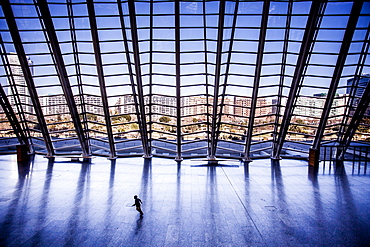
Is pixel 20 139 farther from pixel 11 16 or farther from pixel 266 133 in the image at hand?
pixel 266 133

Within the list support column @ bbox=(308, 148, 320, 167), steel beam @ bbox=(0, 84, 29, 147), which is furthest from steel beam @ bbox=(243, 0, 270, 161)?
steel beam @ bbox=(0, 84, 29, 147)

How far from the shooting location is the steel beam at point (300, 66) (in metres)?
13.2

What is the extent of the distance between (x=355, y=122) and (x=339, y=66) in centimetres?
557

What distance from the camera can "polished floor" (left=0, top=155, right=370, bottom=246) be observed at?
7383mm

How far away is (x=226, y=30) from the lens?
14281mm

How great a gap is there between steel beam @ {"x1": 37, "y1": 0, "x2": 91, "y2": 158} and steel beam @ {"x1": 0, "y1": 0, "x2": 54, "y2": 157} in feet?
6.57

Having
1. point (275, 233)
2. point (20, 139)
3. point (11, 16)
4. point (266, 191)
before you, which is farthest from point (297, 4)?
point (20, 139)

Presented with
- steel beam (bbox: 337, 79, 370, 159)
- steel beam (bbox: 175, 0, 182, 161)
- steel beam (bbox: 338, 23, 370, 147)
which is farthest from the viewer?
steel beam (bbox: 337, 79, 370, 159)

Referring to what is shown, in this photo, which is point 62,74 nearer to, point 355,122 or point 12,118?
point 12,118

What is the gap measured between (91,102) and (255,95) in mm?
12265

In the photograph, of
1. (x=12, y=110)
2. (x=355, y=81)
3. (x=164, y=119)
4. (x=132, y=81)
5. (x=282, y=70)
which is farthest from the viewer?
A: (x=164, y=119)

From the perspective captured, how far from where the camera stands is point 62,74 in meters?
16.0

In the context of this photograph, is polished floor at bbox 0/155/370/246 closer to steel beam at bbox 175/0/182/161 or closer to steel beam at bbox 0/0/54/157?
steel beam at bbox 175/0/182/161

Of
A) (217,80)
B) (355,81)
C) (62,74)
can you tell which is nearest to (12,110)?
(62,74)
